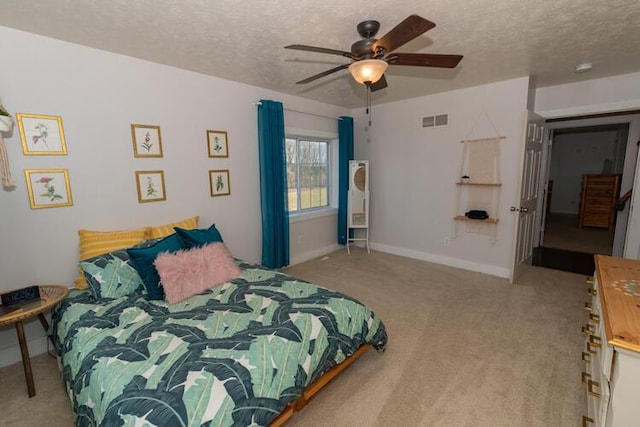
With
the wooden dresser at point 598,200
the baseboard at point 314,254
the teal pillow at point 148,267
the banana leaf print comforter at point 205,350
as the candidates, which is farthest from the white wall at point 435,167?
the wooden dresser at point 598,200

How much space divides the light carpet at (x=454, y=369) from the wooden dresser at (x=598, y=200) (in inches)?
187

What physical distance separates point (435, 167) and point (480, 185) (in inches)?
26.7

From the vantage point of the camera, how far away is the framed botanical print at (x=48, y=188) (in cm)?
230

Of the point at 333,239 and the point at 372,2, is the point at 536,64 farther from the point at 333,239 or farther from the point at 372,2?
the point at 333,239

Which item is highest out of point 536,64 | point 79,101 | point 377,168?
point 536,64

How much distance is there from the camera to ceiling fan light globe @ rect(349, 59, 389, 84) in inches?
71.8

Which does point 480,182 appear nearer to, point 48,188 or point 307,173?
point 307,173

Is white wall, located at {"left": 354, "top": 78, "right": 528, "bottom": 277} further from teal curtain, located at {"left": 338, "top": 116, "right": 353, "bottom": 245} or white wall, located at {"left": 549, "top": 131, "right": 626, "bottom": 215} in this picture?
white wall, located at {"left": 549, "top": 131, "right": 626, "bottom": 215}

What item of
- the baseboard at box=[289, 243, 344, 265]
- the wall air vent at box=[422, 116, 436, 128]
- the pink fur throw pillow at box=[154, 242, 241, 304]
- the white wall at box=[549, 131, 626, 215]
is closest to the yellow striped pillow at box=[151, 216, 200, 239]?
the pink fur throw pillow at box=[154, 242, 241, 304]

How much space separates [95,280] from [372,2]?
277 centimetres

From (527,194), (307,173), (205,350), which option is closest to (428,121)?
(527,194)

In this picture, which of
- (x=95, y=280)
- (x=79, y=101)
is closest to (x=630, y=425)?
(x=95, y=280)

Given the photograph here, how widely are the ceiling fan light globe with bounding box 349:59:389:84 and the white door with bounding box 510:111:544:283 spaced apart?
243cm

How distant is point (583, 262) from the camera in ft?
14.5
